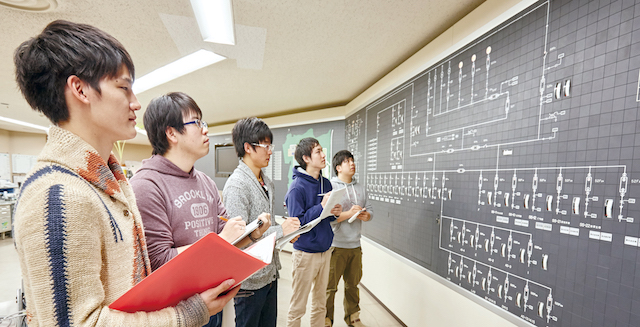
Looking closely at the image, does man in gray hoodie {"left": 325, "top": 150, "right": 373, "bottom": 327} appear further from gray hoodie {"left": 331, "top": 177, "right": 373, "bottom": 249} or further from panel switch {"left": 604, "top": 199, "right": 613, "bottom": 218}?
panel switch {"left": 604, "top": 199, "right": 613, "bottom": 218}

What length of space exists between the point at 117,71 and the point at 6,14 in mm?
2288

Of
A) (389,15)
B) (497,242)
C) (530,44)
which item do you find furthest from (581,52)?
(389,15)

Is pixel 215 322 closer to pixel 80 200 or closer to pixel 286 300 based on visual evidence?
pixel 80 200

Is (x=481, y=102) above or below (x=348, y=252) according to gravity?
above

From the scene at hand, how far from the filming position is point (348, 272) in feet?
7.87

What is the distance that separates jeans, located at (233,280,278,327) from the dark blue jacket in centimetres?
51

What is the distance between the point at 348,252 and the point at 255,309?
1.19 meters

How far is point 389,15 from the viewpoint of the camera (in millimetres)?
1821

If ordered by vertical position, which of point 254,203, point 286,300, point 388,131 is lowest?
point 286,300

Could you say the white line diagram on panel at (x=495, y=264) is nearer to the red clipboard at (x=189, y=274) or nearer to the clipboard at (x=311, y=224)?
the clipboard at (x=311, y=224)

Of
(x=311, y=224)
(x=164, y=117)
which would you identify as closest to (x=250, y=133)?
(x=164, y=117)

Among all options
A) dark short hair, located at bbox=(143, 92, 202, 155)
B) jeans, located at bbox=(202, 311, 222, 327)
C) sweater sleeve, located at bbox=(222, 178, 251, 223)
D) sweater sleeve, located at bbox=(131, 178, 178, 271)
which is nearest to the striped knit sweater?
sweater sleeve, located at bbox=(131, 178, 178, 271)

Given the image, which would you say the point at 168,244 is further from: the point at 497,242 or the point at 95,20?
the point at 95,20

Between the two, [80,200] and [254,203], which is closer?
[80,200]
